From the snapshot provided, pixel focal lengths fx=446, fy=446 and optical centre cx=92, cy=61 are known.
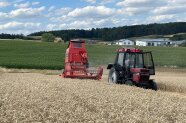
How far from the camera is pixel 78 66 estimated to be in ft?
75.8

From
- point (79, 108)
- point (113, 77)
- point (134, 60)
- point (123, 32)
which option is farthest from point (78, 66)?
point (123, 32)

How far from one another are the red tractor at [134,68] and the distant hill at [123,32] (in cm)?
7837

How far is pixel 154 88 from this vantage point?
19.0 metres

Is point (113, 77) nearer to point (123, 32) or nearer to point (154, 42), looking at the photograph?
point (154, 42)

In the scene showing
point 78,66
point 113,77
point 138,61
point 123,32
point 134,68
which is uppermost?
point 123,32

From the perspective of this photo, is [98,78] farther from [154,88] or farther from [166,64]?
[166,64]

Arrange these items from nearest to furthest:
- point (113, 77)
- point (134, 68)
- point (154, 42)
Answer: point (134, 68), point (113, 77), point (154, 42)

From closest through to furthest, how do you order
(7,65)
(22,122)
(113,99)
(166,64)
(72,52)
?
(22,122)
(113,99)
(72,52)
(7,65)
(166,64)

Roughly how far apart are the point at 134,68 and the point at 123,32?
96319 mm

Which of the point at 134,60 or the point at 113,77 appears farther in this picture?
the point at 113,77

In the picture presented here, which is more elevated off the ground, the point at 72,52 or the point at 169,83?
the point at 72,52

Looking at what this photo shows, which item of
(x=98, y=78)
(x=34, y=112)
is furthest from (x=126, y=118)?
(x=98, y=78)

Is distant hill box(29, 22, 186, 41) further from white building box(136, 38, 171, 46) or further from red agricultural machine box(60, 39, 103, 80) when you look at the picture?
red agricultural machine box(60, 39, 103, 80)

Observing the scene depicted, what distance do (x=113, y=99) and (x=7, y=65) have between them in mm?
27875
